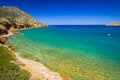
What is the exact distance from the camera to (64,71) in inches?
963

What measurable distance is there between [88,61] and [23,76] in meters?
15.4

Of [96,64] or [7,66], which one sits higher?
[7,66]

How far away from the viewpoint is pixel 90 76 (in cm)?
2247

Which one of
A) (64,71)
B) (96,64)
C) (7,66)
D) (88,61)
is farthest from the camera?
(88,61)

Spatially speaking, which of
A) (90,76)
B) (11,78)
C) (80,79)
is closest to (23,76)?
(11,78)

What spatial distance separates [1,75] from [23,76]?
230 centimetres

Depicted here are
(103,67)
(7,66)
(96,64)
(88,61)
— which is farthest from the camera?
(88,61)

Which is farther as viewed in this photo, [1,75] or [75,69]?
[75,69]

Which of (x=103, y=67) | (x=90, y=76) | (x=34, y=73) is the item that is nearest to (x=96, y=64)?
(x=103, y=67)

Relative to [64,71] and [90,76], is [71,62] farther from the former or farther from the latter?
[90,76]

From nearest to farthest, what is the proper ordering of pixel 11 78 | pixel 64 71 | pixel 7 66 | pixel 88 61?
pixel 11 78, pixel 7 66, pixel 64 71, pixel 88 61

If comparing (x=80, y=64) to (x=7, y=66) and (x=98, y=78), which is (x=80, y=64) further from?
(x=7, y=66)

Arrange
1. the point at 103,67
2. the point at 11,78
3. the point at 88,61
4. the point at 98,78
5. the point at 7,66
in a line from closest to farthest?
the point at 11,78
the point at 7,66
the point at 98,78
the point at 103,67
the point at 88,61

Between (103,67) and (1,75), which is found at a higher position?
(1,75)
